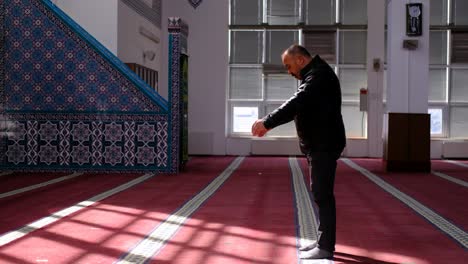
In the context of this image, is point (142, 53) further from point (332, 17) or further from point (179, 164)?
point (332, 17)

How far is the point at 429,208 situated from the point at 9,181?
13.0 feet

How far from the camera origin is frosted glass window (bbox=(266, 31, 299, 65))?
1190cm

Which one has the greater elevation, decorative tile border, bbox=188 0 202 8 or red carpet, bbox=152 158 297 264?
decorative tile border, bbox=188 0 202 8

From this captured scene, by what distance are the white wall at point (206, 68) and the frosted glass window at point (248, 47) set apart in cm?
26

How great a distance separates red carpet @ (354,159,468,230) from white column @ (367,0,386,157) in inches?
102

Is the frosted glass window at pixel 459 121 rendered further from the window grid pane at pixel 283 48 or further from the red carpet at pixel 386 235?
the red carpet at pixel 386 235

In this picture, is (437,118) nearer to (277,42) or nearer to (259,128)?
(277,42)

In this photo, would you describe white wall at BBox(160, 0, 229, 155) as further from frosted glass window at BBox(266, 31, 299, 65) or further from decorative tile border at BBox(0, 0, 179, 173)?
decorative tile border at BBox(0, 0, 179, 173)

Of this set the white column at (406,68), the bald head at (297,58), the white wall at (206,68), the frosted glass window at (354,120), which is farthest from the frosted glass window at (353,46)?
the bald head at (297,58)

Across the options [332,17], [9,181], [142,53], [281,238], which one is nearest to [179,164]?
[9,181]

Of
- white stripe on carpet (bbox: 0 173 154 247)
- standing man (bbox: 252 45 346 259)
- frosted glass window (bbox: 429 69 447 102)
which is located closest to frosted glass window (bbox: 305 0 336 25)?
frosted glass window (bbox: 429 69 447 102)

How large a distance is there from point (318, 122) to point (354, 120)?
877 centimetres

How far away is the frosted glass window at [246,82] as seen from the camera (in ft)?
39.2

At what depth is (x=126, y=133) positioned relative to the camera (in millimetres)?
7844
